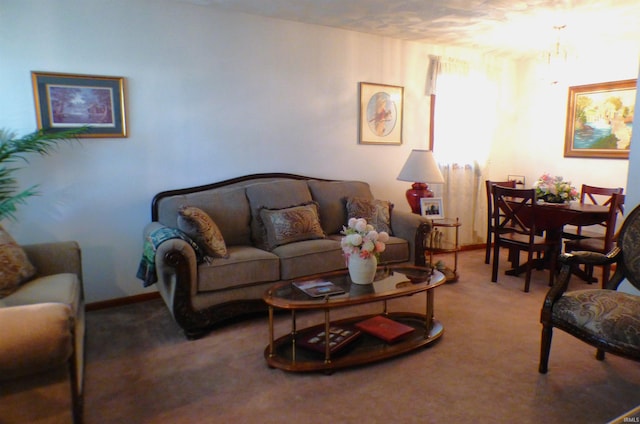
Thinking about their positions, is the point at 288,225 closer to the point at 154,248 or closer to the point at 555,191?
the point at 154,248

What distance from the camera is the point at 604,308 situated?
209 cm

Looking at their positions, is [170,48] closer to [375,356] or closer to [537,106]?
[375,356]

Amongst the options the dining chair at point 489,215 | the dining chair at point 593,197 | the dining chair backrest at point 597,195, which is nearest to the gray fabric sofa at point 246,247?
the dining chair at point 489,215

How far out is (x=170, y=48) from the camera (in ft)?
11.5

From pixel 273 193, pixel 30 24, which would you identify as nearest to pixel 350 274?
pixel 273 193

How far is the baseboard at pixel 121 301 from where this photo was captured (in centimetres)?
340

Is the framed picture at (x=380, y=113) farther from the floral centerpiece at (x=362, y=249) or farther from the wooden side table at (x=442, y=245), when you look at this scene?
the floral centerpiece at (x=362, y=249)

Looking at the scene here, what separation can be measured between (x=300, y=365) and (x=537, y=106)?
4.73 meters

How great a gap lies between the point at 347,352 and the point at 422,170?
7.31 ft

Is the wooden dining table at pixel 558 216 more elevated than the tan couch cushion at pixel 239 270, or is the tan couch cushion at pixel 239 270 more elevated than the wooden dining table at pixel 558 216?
the wooden dining table at pixel 558 216

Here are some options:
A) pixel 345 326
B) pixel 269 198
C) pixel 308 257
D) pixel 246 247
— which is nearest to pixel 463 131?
pixel 269 198

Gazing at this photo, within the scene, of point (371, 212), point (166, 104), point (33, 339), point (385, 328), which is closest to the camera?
point (33, 339)

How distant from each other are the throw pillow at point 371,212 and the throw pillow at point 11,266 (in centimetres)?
255

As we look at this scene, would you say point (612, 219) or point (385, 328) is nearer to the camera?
point (385, 328)
